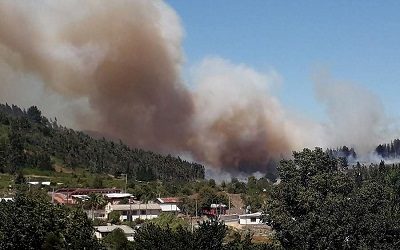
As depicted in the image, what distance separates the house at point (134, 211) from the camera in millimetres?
66375

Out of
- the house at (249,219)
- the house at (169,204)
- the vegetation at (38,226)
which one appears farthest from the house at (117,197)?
the vegetation at (38,226)

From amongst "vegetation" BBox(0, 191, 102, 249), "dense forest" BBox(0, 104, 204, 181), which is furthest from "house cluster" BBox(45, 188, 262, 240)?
"vegetation" BBox(0, 191, 102, 249)

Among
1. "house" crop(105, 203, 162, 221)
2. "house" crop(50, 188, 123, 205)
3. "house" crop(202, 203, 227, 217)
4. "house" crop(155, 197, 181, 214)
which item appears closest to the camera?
"house" crop(105, 203, 162, 221)

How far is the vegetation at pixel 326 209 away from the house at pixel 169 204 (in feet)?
112

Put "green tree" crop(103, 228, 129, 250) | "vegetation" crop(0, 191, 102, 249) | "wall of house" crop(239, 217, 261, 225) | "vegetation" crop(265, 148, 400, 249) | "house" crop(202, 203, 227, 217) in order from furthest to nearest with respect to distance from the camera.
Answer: "house" crop(202, 203, 227, 217) → "wall of house" crop(239, 217, 261, 225) → "green tree" crop(103, 228, 129, 250) → "vegetation" crop(0, 191, 102, 249) → "vegetation" crop(265, 148, 400, 249)

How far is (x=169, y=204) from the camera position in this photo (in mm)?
73688

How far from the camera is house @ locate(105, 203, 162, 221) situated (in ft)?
218

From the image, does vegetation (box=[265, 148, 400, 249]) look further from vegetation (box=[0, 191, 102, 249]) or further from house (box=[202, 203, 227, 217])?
house (box=[202, 203, 227, 217])

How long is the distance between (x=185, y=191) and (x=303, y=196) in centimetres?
5494

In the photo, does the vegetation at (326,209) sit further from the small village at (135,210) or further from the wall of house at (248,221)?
the wall of house at (248,221)

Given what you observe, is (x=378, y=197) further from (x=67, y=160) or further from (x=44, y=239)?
(x=67, y=160)

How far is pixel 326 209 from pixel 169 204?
4628cm

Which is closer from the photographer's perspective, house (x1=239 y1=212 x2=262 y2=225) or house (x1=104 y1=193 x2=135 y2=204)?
house (x1=239 y1=212 x2=262 y2=225)

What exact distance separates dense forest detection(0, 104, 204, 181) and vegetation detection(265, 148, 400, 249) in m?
66.0
